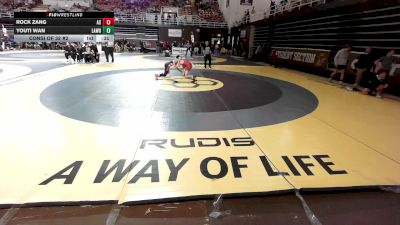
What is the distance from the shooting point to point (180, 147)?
13.0ft

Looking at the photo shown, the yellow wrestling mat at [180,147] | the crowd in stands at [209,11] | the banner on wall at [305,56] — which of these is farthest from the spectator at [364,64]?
the crowd in stands at [209,11]

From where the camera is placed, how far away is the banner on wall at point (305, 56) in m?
13.0

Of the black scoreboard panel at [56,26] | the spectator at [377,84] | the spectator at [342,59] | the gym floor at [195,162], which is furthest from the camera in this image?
the spectator at [342,59]

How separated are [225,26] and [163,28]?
26.3 feet

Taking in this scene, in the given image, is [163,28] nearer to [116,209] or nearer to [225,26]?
[225,26]

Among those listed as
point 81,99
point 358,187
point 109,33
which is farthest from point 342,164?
point 109,33

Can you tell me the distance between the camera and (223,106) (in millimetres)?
6445

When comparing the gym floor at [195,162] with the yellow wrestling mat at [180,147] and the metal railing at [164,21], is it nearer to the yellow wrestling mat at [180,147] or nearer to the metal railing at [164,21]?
the yellow wrestling mat at [180,147]

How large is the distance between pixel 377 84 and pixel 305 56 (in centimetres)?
643

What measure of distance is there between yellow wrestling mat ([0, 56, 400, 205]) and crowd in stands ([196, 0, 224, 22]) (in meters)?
32.0

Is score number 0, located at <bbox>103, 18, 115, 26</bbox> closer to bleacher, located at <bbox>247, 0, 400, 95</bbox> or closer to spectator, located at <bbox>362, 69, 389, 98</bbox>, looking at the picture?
spectator, located at <bbox>362, 69, 389, 98</bbox>

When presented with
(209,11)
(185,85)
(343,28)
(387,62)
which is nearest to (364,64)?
(387,62)

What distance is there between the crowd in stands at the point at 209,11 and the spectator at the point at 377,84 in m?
29.7

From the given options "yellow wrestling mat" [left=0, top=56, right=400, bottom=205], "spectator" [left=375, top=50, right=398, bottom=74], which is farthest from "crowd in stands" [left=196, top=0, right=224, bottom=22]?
"yellow wrestling mat" [left=0, top=56, right=400, bottom=205]
